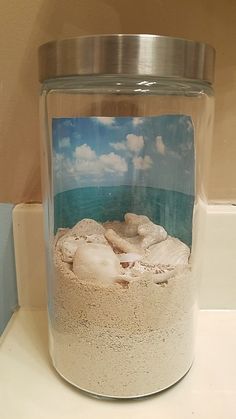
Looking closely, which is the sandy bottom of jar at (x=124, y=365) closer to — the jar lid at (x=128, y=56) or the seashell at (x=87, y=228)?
the seashell at (x=87, y=228)

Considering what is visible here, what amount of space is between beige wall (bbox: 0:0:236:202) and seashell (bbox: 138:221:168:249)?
14 centimetres

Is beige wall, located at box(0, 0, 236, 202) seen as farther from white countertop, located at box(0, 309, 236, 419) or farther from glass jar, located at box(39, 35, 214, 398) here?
white countertop, located at box(0, 309, 236, 419)

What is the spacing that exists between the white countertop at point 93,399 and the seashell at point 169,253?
11 centimetres

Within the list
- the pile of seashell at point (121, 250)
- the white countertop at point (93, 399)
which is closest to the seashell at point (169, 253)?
the pile of seashell at point (121, 250)

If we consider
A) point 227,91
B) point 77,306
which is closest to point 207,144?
point 227,91

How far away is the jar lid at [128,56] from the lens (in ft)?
0.87

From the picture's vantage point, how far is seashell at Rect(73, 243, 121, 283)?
1.00 ft

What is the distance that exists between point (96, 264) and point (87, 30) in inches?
8.9

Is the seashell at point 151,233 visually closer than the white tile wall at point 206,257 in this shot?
Yes

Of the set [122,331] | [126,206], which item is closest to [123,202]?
[126,206]

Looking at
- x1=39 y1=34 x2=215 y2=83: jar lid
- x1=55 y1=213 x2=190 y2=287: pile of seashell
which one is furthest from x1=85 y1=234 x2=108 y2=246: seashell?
x1=39 y1=34 x2=215 y2=83: jar lid

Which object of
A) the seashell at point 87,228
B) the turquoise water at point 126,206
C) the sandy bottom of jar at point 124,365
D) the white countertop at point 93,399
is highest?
the turquoise water at point 126,206

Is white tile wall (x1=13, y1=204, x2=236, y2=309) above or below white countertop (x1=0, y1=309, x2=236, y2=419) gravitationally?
above

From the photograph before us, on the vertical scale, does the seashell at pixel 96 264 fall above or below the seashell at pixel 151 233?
below
